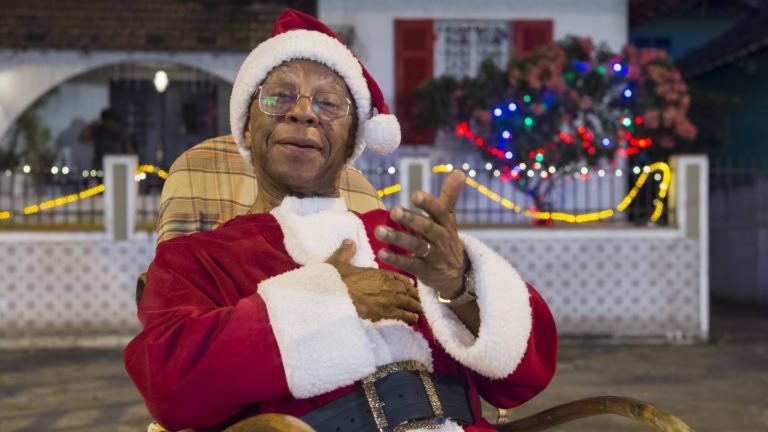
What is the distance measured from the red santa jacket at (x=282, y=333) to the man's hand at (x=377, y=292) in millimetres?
33

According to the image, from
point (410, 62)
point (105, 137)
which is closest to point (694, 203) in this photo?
point (410, 62)

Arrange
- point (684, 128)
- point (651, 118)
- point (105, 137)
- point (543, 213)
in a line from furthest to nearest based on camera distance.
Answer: point (105, 137)
point (684, 128)
point (651, 118)
point (543, 213)

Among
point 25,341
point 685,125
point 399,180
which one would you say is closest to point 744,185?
point 685,125

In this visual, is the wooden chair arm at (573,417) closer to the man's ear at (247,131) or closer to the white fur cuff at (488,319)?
the white fur cuff at (488,319)

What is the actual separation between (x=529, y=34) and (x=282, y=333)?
1119cm

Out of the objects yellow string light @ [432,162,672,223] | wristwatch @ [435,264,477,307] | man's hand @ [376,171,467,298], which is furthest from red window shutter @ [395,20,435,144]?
man's hand @ [376,171,467,298]

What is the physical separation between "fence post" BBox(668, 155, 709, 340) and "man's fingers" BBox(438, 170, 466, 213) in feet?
25.5

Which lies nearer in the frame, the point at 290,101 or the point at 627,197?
the point at 290,101

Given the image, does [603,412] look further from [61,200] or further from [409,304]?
[61,200]

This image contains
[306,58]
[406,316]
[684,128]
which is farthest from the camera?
[684,128]

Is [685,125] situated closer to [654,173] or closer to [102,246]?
[654,173]

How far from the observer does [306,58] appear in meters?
2.33

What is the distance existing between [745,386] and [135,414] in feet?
15.0

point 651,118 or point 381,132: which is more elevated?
point 651,118
